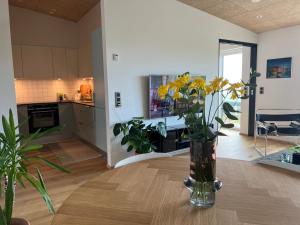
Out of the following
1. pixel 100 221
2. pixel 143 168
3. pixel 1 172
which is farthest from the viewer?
pixel 143 168

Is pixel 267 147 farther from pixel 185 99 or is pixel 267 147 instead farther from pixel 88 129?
pixel 185 99

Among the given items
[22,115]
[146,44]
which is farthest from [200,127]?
[22,115]

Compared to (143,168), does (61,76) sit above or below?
above

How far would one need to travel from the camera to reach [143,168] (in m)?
1.43

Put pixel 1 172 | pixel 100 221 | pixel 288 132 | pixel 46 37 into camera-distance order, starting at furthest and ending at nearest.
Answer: pixel 46 37 < pixel 288 132 < pixel 1 172 < pixel 100 221

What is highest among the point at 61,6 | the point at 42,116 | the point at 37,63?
the point at 61,6

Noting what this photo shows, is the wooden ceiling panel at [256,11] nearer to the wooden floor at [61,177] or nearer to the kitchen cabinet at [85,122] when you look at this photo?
the kitchen cabinet at [85,122]

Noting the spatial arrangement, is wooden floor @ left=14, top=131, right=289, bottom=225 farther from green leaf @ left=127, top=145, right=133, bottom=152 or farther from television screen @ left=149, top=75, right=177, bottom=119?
television screen @ left=149, top=75, right=177, bottom=119

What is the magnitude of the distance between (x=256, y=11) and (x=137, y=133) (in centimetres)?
291

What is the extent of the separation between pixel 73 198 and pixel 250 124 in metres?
5.22

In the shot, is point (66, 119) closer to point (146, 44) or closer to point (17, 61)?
point (17, 61)

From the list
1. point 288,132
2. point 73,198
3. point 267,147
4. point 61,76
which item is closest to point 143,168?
point 73,198

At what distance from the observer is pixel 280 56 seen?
4820mm

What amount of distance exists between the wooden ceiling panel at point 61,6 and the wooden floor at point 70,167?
278cm
